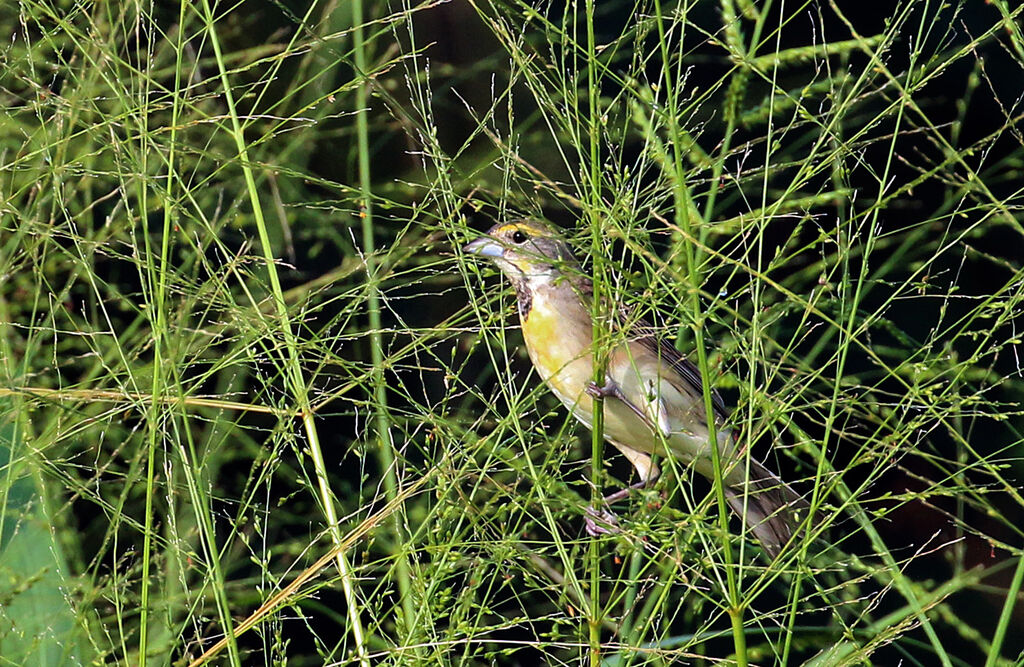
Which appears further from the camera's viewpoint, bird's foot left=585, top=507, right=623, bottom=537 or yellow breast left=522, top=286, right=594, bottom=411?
yellow breast left=522, top=286, right=594, bottom=411

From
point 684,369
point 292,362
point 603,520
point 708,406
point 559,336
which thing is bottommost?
point 684,369

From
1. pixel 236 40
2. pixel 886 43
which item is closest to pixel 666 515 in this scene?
pixel 886 43

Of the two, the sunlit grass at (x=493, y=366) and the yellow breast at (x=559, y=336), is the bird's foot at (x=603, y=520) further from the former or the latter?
the yellow breast at (x=559, y=336)

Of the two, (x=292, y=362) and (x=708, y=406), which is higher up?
(x=708, y=406)

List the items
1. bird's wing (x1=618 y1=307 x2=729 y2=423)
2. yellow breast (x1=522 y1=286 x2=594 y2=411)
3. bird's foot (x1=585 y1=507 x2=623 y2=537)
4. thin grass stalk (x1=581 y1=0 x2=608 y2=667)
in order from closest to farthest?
thin grass stalk (x1=581 y1=0 x2=608 y2=667) → bird's foot (x1=585 y1=507 x2=623 y2=537) → bird's wing (x1=618 y1=307 x2=729 y2=423) → yellow breast (x1=522 y1=286 x2=594 y2=411)

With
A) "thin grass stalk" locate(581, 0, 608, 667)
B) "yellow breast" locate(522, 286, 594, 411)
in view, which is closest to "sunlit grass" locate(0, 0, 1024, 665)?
"thin grass stalk" locate(581, 0, 608, 667)

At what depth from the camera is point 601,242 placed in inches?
62.7

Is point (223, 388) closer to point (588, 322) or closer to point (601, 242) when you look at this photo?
point (588, 322)

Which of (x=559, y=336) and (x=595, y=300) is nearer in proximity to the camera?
(x=595, y=300)

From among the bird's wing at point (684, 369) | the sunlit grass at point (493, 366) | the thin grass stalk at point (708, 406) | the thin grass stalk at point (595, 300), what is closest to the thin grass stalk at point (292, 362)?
the sunlit grass at point (493, 366)

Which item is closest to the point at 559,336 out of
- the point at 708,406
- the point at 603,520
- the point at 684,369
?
the point at 684,369

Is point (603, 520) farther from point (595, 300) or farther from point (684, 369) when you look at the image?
point (684, 369)

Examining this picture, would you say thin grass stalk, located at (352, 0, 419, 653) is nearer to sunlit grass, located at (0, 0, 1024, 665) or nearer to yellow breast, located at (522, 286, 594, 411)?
sunlit grass, located at (0, 0, 1024, 665)

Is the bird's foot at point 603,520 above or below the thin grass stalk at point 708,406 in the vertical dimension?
below
